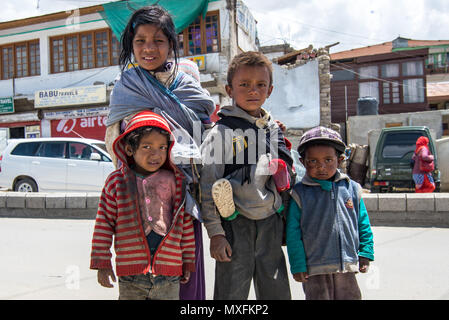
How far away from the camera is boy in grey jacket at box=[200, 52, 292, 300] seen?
1819 millimetres

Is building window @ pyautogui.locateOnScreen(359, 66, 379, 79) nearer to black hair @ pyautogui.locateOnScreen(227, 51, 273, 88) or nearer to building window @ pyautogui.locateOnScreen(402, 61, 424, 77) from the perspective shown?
building window @ pyautogui.locateOnScreen(402, 61, 424, 77)

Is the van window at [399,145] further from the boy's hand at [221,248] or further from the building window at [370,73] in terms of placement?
the building window at [370,73]

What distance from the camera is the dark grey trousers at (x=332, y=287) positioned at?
1.91 meters

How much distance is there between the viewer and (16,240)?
4.45 metres

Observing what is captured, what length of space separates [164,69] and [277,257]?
1.18 metres

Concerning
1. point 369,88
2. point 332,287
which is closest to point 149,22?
point 332,287

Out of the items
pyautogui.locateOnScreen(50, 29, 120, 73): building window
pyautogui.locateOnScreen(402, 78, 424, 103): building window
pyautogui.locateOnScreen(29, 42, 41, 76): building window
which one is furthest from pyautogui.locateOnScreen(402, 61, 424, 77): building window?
pyautogui.locateOnScreen(29, 42, 41, 76): building window

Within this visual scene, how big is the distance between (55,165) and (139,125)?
7.66 m

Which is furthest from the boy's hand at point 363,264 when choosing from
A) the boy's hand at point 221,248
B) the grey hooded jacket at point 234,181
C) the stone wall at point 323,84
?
the stone wall at point 323,84

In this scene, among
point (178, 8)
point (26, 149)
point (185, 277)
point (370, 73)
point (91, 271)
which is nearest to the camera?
point (185, 277)

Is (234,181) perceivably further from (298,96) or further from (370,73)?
(370,73)

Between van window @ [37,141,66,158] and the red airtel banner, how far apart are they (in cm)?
642

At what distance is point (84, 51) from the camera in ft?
50.3

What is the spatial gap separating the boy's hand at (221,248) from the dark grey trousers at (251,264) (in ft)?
0.23
